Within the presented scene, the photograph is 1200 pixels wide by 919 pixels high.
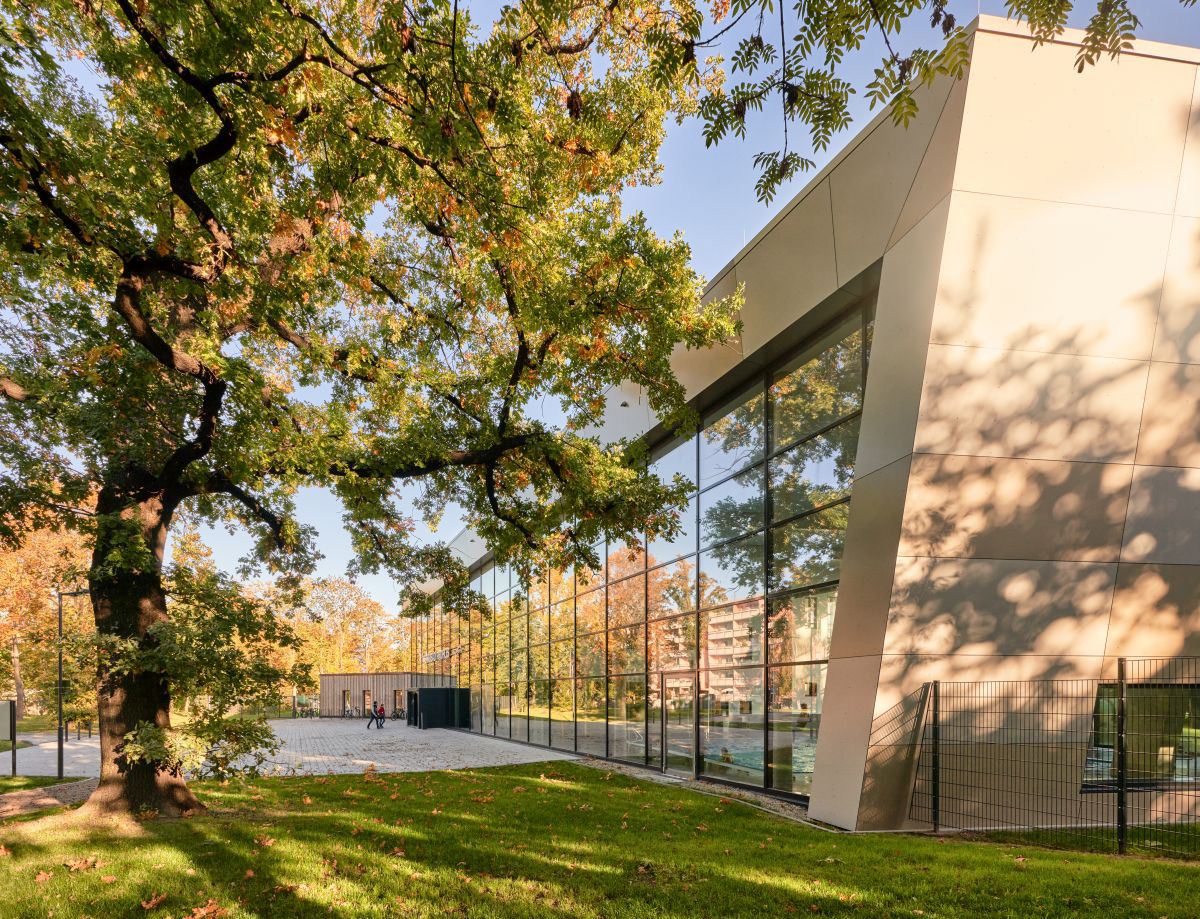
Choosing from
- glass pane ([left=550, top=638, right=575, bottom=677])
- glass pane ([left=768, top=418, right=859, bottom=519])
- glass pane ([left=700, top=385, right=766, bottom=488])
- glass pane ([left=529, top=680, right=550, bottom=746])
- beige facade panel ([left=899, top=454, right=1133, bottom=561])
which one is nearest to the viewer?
beige facade panel ([left=899, top=454, right=1133, bottom=561])

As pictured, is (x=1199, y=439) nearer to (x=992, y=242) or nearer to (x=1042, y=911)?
(x=992, y=242)

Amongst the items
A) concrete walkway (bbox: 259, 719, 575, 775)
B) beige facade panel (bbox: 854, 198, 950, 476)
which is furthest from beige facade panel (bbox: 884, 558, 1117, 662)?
concrete walkway (bbox: 259, 719, 575, 775)

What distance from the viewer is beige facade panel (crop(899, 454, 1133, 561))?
372 inches

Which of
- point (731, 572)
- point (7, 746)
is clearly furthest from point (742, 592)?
point (7, 746)

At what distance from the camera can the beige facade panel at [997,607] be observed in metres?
9.58

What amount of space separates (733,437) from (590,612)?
8.79 metres

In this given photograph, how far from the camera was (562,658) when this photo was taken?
79.6ft

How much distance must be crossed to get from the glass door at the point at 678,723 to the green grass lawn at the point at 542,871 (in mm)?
4873

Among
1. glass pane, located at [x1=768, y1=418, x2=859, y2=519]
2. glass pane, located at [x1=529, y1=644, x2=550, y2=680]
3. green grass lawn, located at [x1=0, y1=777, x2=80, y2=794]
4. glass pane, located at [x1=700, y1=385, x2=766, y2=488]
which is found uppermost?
glass pane, located at [x1=700, y1=385, x2=766, y2=488]

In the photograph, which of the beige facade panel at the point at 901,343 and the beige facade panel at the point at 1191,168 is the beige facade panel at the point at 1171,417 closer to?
the beige facade panel at the point at 1191,168

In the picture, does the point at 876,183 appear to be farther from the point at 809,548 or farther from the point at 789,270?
the point at 809,548

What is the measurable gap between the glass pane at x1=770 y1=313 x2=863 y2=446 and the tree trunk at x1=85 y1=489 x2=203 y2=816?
32.2 ft

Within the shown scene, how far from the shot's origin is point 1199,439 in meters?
9.88

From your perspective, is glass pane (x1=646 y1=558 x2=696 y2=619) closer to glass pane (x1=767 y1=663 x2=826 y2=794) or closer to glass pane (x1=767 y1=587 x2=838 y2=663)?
glass pane (x1=767 y1=587 x2=838 y2=663)
